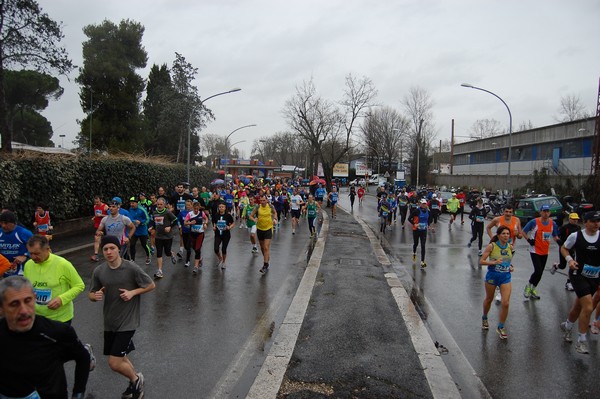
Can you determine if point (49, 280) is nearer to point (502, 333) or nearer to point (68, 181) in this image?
point (502, 333)

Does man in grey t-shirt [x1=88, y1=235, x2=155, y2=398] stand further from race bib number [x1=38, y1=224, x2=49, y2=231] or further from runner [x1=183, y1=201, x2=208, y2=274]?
race bib number [x1=38, y1=224, x2=49, y2=231]

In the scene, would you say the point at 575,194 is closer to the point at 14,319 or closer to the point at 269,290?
the point at 269,290

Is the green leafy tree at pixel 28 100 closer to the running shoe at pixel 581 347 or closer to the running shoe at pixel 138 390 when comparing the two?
the running shoe at pixel 138 390

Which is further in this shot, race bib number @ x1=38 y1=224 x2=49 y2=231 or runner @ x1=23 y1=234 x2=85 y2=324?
race bib number @ x1=38 y1=224 x2=49 y2=231

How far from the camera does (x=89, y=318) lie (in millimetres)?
6352

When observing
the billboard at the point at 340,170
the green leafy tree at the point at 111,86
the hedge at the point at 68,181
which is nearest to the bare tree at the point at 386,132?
the billboard at the point at 340,170

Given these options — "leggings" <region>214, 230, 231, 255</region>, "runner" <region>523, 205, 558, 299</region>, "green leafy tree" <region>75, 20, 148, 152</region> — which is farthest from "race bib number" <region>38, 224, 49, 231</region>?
"green leafy tree" <region>75, 20, 148, 152</region>

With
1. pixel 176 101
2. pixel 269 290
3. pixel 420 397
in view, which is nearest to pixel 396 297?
pixel 269 290

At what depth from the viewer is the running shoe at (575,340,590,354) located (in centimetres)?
530

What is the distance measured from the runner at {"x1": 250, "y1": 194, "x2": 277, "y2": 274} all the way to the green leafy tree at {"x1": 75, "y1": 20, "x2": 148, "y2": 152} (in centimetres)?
2849

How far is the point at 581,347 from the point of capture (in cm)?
535

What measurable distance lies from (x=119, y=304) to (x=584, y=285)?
5615 mm

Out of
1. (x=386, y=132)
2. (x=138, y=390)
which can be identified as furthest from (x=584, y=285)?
(x=386, y=132)

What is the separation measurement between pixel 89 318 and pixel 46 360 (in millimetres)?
3958
